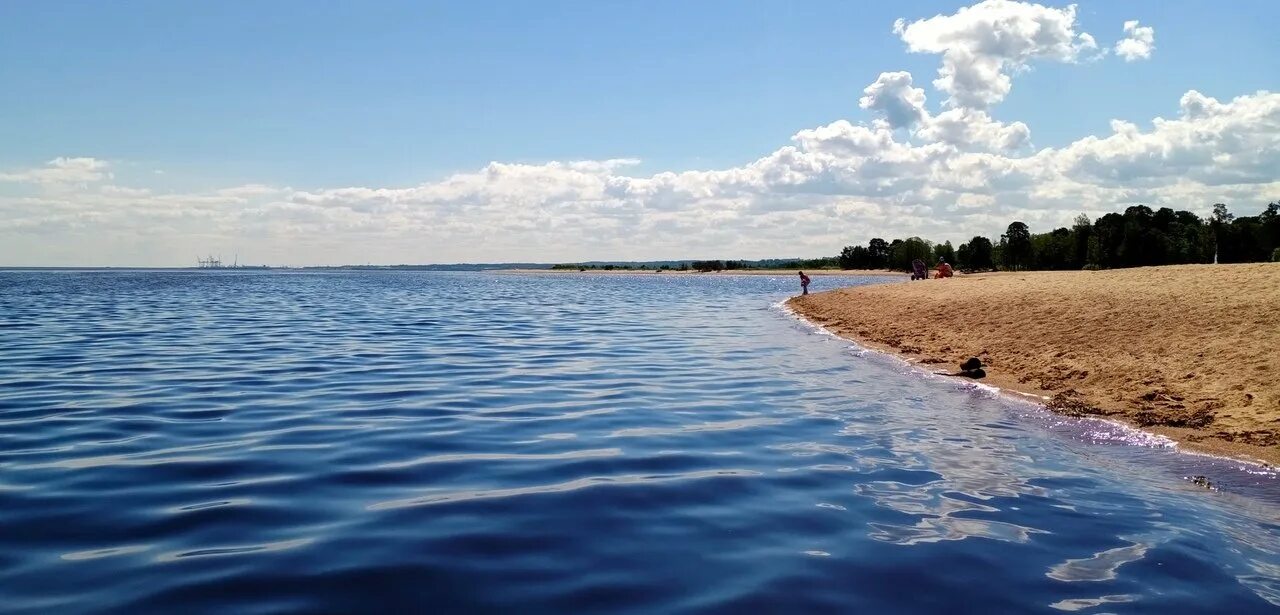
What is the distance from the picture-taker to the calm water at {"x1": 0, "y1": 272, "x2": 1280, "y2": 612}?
19.3ft

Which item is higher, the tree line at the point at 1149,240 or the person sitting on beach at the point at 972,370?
the tree line at the point at 1149,240

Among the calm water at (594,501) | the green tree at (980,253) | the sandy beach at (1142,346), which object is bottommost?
the calm water at (594,501)

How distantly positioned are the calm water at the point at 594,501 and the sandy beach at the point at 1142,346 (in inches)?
51.9

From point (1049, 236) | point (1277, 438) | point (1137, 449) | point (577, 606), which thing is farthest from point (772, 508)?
point (1049, 236)

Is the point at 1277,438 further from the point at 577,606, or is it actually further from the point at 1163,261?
the point at 1163,261

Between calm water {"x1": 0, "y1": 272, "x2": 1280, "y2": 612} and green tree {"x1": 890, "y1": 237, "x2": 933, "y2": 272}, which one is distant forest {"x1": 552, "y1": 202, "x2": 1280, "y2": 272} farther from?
calm water {"x1": 0, "y1": 272, "x2": 1280, "y2": 612}

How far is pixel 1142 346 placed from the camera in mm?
16922

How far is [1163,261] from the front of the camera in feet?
329

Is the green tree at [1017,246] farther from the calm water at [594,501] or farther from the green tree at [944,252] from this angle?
the calm water at [594,501]

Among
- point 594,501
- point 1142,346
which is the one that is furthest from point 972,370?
point 594,501

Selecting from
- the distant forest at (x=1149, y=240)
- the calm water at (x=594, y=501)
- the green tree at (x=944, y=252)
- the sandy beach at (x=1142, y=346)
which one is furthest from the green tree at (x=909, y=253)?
the calm water at (x=594, y=501)

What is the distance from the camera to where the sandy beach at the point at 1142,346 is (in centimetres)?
1226

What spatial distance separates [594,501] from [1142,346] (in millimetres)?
14170

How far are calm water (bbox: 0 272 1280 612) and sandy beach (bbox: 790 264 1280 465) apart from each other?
1.32m
